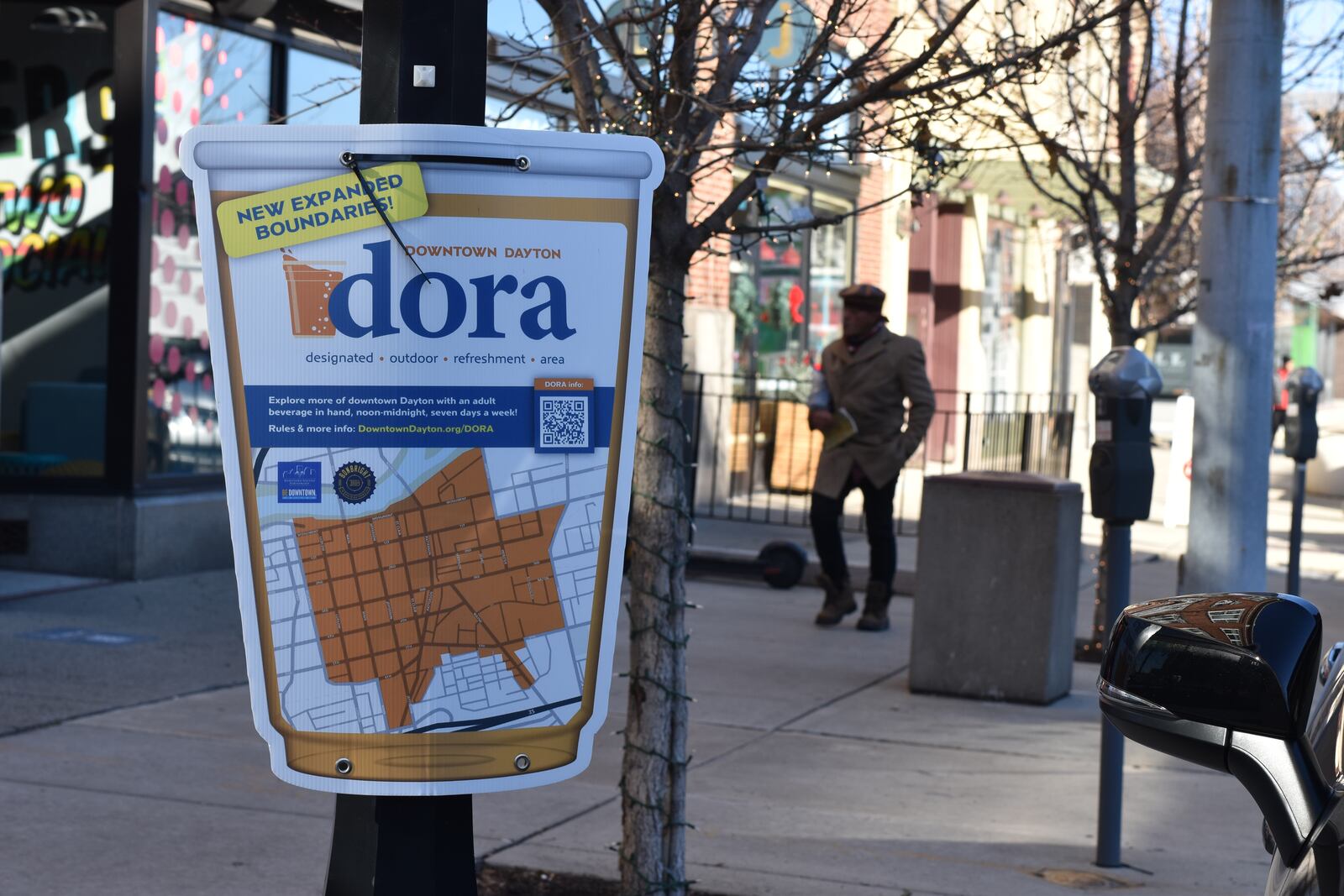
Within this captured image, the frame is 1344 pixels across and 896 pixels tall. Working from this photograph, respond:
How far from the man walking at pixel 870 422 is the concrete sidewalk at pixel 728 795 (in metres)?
1.11

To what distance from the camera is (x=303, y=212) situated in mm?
2926

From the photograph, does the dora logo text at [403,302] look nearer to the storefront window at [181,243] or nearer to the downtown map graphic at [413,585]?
the downtown map graphic at [413,585]

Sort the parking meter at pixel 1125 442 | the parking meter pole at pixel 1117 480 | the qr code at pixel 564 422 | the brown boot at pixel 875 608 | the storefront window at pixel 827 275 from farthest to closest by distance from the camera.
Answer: the storefront window at pixel 827 275 < the brown boot at pixel 875 608 < the parking meter at pixel 1125 442 < the parking meter pole at pixel 1117 480 < the qr code at pixel 564 422

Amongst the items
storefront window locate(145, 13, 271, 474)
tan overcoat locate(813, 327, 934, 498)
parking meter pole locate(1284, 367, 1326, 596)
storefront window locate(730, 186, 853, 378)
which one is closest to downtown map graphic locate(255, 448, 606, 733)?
tan overcoat locate(813, 327, 934, 498)

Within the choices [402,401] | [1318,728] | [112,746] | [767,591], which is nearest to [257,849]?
[112,746]

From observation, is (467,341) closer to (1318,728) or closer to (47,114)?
(1318,728)

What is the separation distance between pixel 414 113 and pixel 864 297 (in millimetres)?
6321

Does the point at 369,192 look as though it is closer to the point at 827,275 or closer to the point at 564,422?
the point at 564,422

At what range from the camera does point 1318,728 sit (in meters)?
2.34

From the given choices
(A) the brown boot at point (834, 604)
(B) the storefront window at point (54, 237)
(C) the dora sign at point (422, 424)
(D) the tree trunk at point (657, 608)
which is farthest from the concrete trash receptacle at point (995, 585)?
(B) the storefront window at point (54, 237)

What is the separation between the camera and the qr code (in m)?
3.05

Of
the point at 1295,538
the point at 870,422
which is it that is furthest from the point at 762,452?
the point at 870,422

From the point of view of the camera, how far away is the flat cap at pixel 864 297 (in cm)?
919

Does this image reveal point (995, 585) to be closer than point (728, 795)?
No
